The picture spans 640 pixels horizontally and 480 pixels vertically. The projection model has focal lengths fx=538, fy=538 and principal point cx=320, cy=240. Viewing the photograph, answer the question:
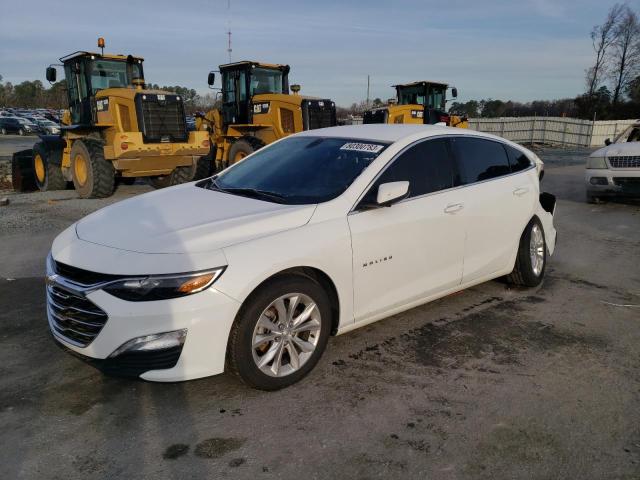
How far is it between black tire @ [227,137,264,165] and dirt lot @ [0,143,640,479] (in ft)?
27.2

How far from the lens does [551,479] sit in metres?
2.58

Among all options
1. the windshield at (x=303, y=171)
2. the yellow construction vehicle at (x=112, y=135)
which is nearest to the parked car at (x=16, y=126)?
the yellow construction vehicle at (x=112, y=135)

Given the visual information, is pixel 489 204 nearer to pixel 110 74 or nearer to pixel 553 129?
pixel 110 74

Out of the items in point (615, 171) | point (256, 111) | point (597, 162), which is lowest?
point (615, 171)

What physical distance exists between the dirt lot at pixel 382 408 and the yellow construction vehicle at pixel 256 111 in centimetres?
874

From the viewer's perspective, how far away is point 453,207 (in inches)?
167

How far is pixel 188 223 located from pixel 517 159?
3.37 meters

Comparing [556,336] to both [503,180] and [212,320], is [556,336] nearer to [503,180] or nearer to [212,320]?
[503,180]

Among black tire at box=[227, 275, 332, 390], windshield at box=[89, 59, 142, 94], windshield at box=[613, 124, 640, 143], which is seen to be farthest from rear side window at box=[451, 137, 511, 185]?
windshield at box=[89, 59, 142, 94]

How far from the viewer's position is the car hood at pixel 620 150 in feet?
30.8

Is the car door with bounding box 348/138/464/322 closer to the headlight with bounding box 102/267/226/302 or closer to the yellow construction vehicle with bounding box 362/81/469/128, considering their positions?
the headlight with bounding box 102/267/226/302

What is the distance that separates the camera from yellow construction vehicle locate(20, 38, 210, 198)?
1091 cm

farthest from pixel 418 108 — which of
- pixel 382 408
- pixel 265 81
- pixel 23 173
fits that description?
pixel 382 408

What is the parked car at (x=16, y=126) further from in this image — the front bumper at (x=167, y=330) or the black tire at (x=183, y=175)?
the front bumper at (x=167, y=330)
